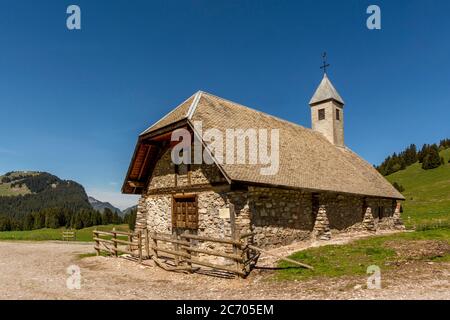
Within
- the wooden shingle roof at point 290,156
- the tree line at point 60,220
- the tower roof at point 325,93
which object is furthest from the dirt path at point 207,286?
the tree line at point 60,220

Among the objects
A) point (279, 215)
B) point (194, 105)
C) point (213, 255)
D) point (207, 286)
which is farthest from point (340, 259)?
point (194, 105)

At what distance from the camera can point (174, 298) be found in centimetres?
941

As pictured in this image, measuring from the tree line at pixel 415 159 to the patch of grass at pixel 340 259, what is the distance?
6285 cm

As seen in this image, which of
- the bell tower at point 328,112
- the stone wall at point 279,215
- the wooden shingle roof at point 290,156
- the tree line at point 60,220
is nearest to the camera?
the stone wall at point 279,215

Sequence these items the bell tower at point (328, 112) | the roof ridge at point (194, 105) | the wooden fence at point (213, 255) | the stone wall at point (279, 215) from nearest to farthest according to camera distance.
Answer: the wooden fence at point (213, 255), the stone wall at point (279, 215), the roof ridge at point (194, 105), the bell tower at point (328, 112)

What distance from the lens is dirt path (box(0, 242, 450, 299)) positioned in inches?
347

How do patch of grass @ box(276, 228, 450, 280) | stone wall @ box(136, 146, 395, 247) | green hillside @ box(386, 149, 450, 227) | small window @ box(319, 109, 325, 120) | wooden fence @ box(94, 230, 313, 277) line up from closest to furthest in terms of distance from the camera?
patch of grass @ box(276, 228, 450, 280) → wooden fence @ box(94, 230, 313, 277) → stone wall @ box(136, 146, 395, 247) → small window @ box(319, 109, 325, 120) → green hillside @ box(386, 149, 450, 227)

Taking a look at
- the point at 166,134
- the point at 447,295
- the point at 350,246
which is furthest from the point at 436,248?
the point at 166,134

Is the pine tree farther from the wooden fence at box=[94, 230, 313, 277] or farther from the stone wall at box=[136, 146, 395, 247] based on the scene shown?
the wooden fence at box=[94, 230, 313, 277]

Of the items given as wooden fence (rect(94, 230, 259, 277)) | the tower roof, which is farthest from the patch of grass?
the tower roof

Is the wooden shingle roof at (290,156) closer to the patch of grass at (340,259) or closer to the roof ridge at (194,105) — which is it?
the roof ridge at (194,105)

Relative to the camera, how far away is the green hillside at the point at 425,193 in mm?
34656

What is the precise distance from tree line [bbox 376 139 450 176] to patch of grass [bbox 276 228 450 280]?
206 feet
